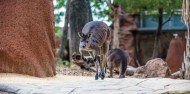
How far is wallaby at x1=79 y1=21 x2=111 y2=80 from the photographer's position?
827cm

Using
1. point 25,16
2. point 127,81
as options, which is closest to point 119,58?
point 25,16

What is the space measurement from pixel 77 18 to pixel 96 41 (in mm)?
6891

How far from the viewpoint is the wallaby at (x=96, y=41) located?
827cm

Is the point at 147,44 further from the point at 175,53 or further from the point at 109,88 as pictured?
the point at 109,88

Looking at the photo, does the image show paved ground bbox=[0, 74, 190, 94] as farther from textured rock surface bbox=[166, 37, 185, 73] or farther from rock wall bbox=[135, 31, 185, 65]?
rock wall bbox=[135, 31, 185, 65]

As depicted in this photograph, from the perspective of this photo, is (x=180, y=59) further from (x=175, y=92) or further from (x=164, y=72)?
(x=175, y=92)

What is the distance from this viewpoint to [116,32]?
17953mm

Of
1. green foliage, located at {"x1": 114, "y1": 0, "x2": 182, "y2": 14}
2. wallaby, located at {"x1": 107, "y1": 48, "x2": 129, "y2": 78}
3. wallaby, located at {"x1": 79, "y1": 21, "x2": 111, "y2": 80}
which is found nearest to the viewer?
wallaby, located at {"x1": 79, "y1": 21, "x2": 111, "y2": 80}

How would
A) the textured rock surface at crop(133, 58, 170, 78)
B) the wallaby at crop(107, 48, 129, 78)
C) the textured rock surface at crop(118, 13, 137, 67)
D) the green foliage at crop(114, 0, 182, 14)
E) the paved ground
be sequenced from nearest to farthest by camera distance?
the paved ground, the wallaby at crop(107, 48, 129, 78), the textured rock surface at crop(133, 58, 170, 78), the green foliage at crop(114, 0, 182, 14), the textured rock surface at crop(118, 13, 137, 67)

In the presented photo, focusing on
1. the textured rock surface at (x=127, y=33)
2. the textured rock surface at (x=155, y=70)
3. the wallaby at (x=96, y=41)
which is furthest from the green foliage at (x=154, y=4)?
the wallaby at (x=96, y=41)

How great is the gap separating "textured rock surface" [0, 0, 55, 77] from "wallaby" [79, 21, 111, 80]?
106cm

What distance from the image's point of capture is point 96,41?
8.57 meters

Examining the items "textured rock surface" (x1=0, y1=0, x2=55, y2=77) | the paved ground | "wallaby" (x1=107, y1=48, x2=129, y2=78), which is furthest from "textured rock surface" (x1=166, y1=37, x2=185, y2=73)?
the paved ground

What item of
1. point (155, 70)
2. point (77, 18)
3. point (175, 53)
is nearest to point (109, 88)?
point (155, 70)
